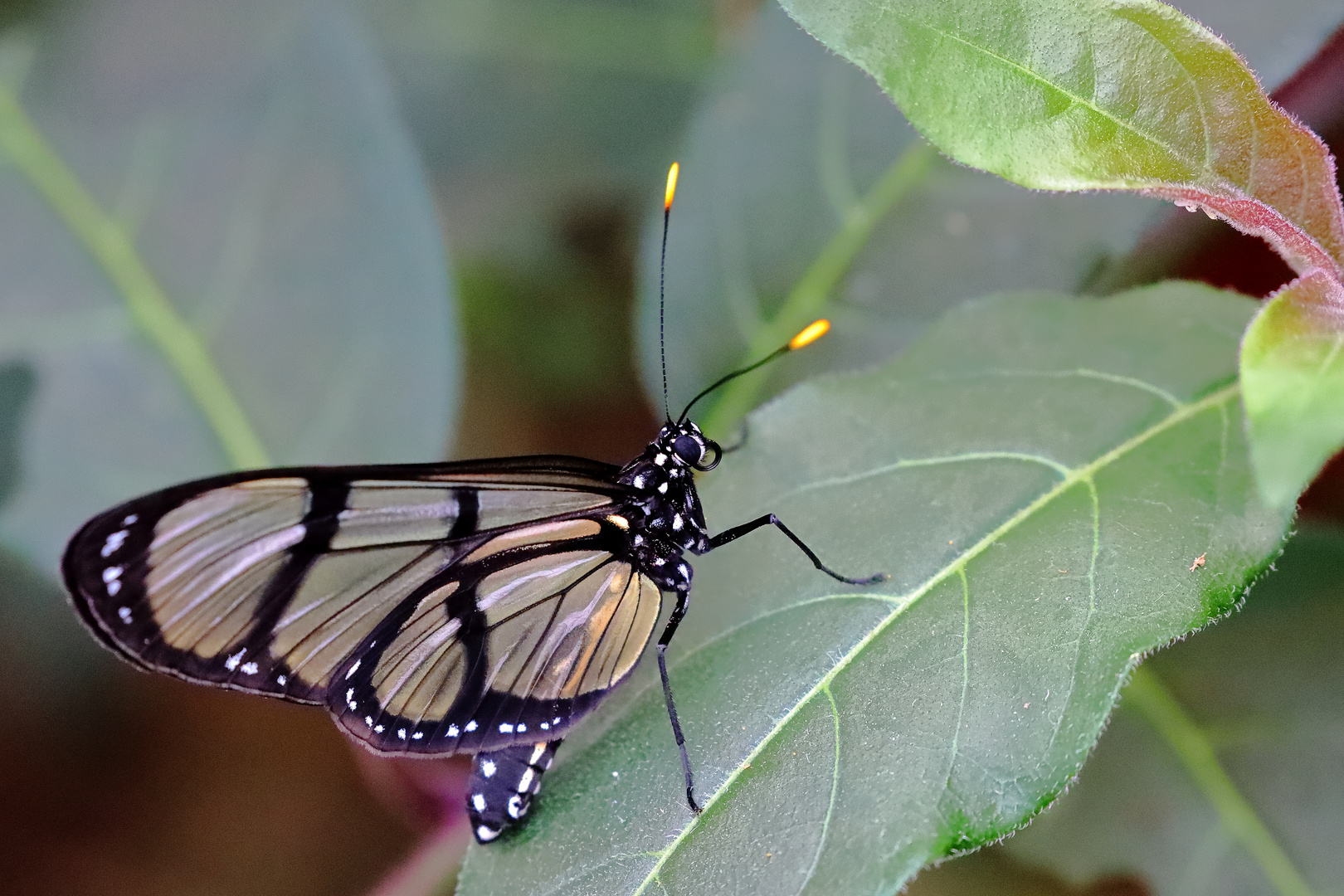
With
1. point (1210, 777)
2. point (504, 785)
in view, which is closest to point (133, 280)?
point (504, 785)

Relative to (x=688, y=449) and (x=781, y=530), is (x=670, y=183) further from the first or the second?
(x=781, y=530)

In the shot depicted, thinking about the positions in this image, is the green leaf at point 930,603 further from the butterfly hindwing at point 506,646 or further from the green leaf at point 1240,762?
the green leaf at point 1240,762

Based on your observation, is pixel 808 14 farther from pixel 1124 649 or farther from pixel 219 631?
pixel 219 631

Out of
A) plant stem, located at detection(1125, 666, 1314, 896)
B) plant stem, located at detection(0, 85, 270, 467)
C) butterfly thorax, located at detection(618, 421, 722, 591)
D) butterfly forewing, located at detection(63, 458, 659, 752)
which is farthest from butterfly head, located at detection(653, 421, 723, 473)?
plant stem, located at detection(0, 85, 270, 467)

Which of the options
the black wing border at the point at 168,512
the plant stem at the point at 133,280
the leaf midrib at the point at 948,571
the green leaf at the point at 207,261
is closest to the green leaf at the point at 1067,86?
the leaf midrib at the point at 948,571

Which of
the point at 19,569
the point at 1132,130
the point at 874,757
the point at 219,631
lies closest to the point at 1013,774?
the point at 874,757
